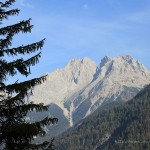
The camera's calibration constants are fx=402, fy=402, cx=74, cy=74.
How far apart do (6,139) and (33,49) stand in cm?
462

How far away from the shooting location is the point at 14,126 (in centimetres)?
1833

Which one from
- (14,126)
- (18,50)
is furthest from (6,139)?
(18,50)

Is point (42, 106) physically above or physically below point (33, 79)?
below

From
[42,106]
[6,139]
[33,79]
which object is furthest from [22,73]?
[6,139]

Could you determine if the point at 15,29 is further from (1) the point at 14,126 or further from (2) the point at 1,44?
(1) the point at 14,126

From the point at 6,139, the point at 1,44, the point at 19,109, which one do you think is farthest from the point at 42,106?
the point at 1,44

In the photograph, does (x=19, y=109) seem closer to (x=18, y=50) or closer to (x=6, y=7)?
(x=18, y=50)

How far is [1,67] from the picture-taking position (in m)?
19.2

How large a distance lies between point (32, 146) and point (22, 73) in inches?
144

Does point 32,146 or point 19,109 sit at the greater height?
point 19,109

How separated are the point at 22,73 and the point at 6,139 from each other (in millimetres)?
3369

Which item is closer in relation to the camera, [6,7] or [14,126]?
[14,126]

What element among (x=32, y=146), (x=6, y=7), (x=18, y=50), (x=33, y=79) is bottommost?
(x=32, y=146)

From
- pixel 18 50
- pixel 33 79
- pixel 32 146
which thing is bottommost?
pixel 32 146
